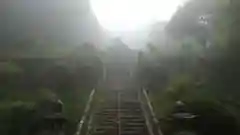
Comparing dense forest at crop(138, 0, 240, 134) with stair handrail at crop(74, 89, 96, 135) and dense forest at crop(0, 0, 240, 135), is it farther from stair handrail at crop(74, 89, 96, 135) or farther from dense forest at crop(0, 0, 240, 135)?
stair handrail at crop(74, 89, 96, 135)

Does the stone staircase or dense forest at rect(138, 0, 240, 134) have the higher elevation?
dense forest at rect(138, 0, 240, 134)

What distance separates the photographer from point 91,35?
739 cm

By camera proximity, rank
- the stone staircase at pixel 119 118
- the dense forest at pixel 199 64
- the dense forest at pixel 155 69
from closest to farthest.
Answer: the dense forest at pixel 155 69 → the dense forest at pixel 199 64 → the stone staircase at pixel 119 118

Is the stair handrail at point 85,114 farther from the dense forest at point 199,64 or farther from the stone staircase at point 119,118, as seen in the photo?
the dense forest at point 199,64

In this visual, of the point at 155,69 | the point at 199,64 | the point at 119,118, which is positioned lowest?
the point at 119,118

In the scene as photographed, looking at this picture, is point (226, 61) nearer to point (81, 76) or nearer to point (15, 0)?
point (81, 76)

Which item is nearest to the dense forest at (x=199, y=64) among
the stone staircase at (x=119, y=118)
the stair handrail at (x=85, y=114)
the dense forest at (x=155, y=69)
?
the dense forest at (x=155, y=69)

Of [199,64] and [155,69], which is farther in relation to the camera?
[155,69]

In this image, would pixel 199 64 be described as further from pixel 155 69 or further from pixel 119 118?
pixel 155 69

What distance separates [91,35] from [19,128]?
111 inches

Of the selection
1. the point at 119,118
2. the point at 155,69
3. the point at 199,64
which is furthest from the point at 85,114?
the point at 155,69

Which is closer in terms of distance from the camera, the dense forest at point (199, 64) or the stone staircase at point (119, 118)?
the dense forest at point (199, 64)

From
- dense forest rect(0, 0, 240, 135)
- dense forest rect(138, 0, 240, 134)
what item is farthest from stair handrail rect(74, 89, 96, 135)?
dense forest rect(138, 0, 240, 134)

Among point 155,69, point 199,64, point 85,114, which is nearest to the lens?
point 85,114
